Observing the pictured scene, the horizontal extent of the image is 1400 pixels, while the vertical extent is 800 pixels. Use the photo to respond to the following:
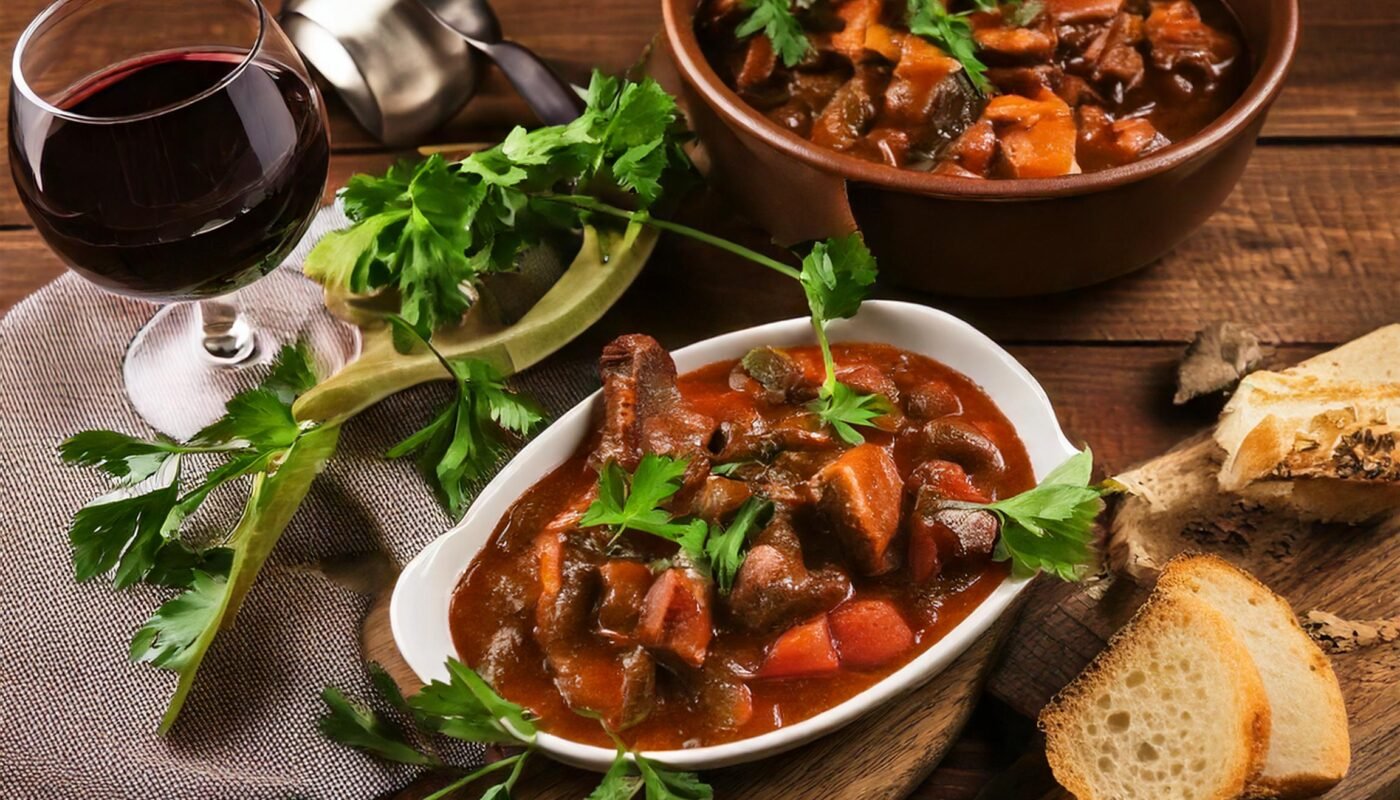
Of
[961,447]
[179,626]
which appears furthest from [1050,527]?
[179,626]

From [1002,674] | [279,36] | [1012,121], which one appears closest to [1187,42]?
[1012,121]

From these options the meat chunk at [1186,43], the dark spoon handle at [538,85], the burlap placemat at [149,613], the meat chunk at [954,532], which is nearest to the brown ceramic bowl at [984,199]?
the meat chunk at [1186,43]

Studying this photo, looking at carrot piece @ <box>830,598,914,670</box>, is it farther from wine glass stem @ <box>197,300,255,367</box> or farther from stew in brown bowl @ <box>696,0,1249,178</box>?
wine glass stem @ <box>197,300,255,367</box>

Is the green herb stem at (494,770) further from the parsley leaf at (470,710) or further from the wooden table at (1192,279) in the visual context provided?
the wooden table at (1192,279)

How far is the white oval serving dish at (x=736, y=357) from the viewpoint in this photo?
8.28 ft

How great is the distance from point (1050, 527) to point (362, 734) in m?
1.43

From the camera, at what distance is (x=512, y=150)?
324 cm

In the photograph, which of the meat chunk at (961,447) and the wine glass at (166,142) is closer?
the wine glass at (166,142)

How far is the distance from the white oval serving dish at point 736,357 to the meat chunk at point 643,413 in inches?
3.2

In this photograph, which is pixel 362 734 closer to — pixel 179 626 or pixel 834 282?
pixel 179 626

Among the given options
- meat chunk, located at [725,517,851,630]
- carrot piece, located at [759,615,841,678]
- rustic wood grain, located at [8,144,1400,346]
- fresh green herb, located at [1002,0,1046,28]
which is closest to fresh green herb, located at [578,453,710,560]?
meat chunk, located at [725,517,851,630]

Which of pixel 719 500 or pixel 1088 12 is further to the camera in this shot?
pixel 1088 12

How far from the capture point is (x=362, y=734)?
2787 millimetres

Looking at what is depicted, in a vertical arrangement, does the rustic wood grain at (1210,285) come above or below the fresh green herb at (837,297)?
below
